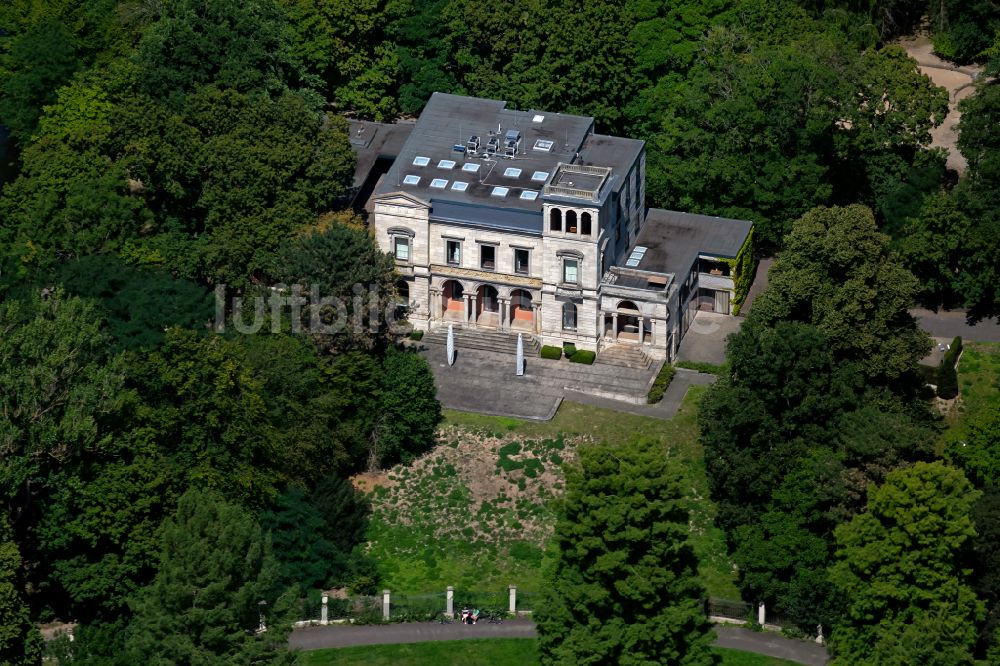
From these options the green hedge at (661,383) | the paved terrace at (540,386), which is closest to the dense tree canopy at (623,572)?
the paved terrace at (540,386)

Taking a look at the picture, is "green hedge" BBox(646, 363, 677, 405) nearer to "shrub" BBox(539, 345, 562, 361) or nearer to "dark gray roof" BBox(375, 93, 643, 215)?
"shrub" BBox(539, 345, 562, 361)

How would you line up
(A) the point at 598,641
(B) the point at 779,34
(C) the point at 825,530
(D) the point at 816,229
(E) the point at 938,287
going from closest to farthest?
(A) the point at 598,641
(C) the point at 825,530
(D) the point at 816,229
(E) the point at 938,287
(B) the point at 779,34

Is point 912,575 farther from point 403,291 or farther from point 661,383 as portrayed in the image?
point 403,291

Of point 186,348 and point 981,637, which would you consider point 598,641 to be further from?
point 186,348

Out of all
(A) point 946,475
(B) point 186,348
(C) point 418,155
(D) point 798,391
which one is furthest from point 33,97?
(A) point 946,475

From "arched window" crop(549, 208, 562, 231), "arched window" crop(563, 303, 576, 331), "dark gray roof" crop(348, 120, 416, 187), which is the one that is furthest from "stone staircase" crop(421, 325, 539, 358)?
"dark gray roof" crop(348, 120, 416, 187)

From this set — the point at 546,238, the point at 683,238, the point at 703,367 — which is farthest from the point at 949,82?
the point at 546,238
